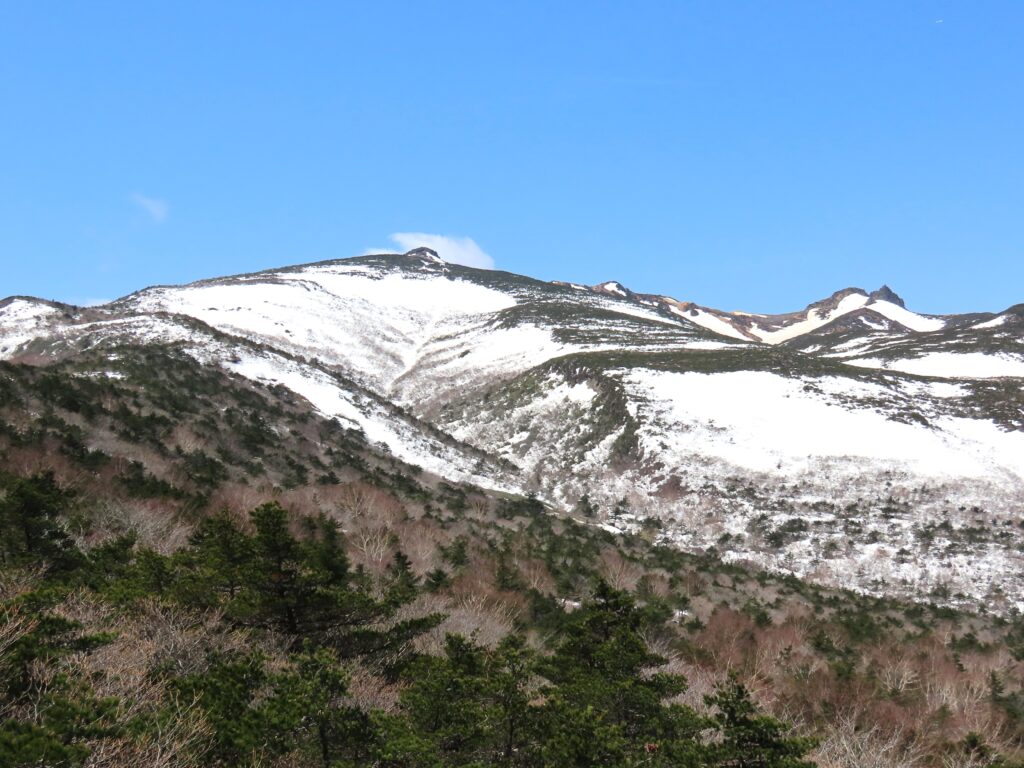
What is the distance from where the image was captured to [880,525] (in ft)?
90.4

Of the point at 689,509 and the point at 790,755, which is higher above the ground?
the point at 790,755

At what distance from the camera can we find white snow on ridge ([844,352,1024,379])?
52.7 meters

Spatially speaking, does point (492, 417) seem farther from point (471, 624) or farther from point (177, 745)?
point (177, 745)

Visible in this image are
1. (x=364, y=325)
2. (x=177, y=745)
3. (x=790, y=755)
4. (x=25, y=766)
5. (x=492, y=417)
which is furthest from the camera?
(x=364, y=325)

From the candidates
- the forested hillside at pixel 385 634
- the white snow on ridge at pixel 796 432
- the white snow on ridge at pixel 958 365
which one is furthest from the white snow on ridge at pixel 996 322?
the forested hillside at pixel 385 634

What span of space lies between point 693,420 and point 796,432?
5.89m

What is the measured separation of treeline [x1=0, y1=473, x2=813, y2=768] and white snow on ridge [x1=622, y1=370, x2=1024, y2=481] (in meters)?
26.5

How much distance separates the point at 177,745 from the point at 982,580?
2689 cm

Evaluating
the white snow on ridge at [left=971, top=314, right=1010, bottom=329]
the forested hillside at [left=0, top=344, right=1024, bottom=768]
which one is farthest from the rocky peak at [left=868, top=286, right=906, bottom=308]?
the forested hillside at [left=0, top=344, right=1024, bottom=768]

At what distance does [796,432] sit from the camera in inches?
1449

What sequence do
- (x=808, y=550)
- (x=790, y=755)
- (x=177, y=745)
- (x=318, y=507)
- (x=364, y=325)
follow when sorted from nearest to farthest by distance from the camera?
(x=177, y=745)
(x=790, y=755)
(x=318, y=507)
(x=808, y=550)
(x=364, y=325)

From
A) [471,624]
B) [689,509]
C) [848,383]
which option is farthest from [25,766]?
[848,383]

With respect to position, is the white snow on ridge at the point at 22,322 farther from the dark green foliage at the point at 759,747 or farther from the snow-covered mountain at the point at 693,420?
the dark green foliage at the point at 759,747

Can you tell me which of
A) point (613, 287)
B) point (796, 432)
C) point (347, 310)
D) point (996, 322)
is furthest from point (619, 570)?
point (613, 287)
